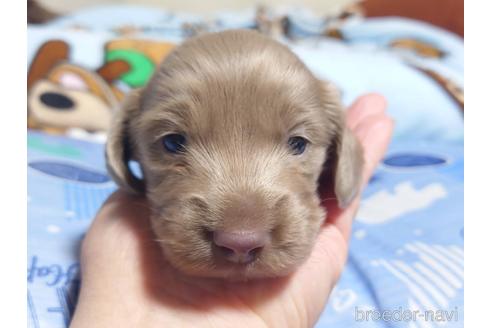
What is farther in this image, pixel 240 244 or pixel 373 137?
pixel 373 137

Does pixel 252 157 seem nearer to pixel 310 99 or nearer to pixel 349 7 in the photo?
pixel 310 99

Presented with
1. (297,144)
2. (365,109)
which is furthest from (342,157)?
(365,109)

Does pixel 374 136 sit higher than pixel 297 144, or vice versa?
pixel 297 144

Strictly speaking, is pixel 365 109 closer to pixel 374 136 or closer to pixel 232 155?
pixel 374 136

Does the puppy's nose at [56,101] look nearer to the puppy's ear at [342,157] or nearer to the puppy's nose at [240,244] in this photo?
the puppy's ear at [342,157]

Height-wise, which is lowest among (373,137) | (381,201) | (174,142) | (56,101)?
(381,201)

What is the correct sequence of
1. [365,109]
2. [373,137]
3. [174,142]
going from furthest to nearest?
1. [365,109]
2. [373,137]
3. [174,142]

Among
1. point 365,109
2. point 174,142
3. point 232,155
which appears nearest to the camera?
point 232,155

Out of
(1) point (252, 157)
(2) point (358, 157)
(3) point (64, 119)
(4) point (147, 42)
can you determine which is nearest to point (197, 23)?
(4) point (147, 42)
